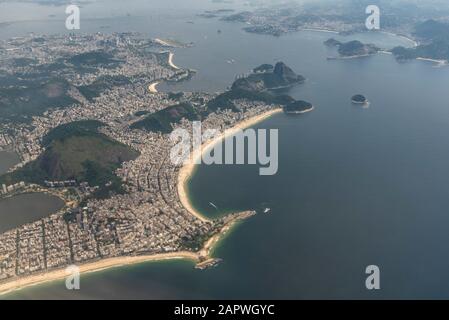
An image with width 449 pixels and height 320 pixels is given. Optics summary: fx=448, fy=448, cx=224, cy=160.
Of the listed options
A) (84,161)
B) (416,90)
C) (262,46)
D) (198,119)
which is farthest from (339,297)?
(262,46)

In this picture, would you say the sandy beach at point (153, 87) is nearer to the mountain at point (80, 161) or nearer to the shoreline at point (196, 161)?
the shoreline at point (196, 161)

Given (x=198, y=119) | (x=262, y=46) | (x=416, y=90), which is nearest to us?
(x=198, y=119)

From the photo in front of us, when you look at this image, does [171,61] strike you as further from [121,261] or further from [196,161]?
[121,261]

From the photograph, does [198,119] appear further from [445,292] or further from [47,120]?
[445,292]

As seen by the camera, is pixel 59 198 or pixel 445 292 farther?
pixel 59 198

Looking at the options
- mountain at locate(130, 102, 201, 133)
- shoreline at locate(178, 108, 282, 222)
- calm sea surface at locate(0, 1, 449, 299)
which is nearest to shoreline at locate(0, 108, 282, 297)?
shoreline at locate(178, 108, 282, 222)
